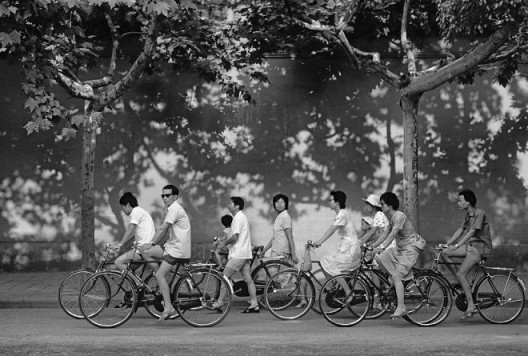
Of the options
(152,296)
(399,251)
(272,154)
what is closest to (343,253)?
Result: (399,251)

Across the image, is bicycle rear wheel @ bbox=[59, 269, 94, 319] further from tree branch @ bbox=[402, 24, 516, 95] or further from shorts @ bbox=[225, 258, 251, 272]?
tree branch @ bbox=[402, 24, 516, 95]

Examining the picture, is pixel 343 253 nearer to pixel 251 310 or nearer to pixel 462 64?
pixel 251 310

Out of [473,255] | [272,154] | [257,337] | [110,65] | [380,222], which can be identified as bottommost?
[257,337]

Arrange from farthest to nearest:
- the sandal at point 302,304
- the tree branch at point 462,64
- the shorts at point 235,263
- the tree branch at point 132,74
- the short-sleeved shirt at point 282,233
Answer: the tree branch at point 132,74, the tree branch at point 462,64, the short-sleeved shirt at point 282,233, the shorts at point 235,263, the sandal at point 302,304

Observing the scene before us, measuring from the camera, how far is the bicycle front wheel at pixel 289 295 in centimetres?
1273

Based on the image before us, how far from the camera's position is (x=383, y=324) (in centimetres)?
1227

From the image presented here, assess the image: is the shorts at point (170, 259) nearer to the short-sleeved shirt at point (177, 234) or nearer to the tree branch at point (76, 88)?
A: the short-sleeved shirt at point (177, 234)

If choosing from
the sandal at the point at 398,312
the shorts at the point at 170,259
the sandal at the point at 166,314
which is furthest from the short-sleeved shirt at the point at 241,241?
the sandal at the point at 398,312

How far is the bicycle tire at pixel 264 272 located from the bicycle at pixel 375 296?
1153 millimetres

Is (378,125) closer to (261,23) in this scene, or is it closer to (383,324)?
(261,23)

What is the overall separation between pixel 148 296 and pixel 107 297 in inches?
20.2

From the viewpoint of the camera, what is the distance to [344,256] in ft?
41.2

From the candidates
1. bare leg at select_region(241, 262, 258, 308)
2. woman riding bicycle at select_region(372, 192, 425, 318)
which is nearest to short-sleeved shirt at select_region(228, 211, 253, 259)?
bare leg at select_region(241, 262, 258, 308)

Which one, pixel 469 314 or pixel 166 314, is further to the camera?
pixel 469 314
